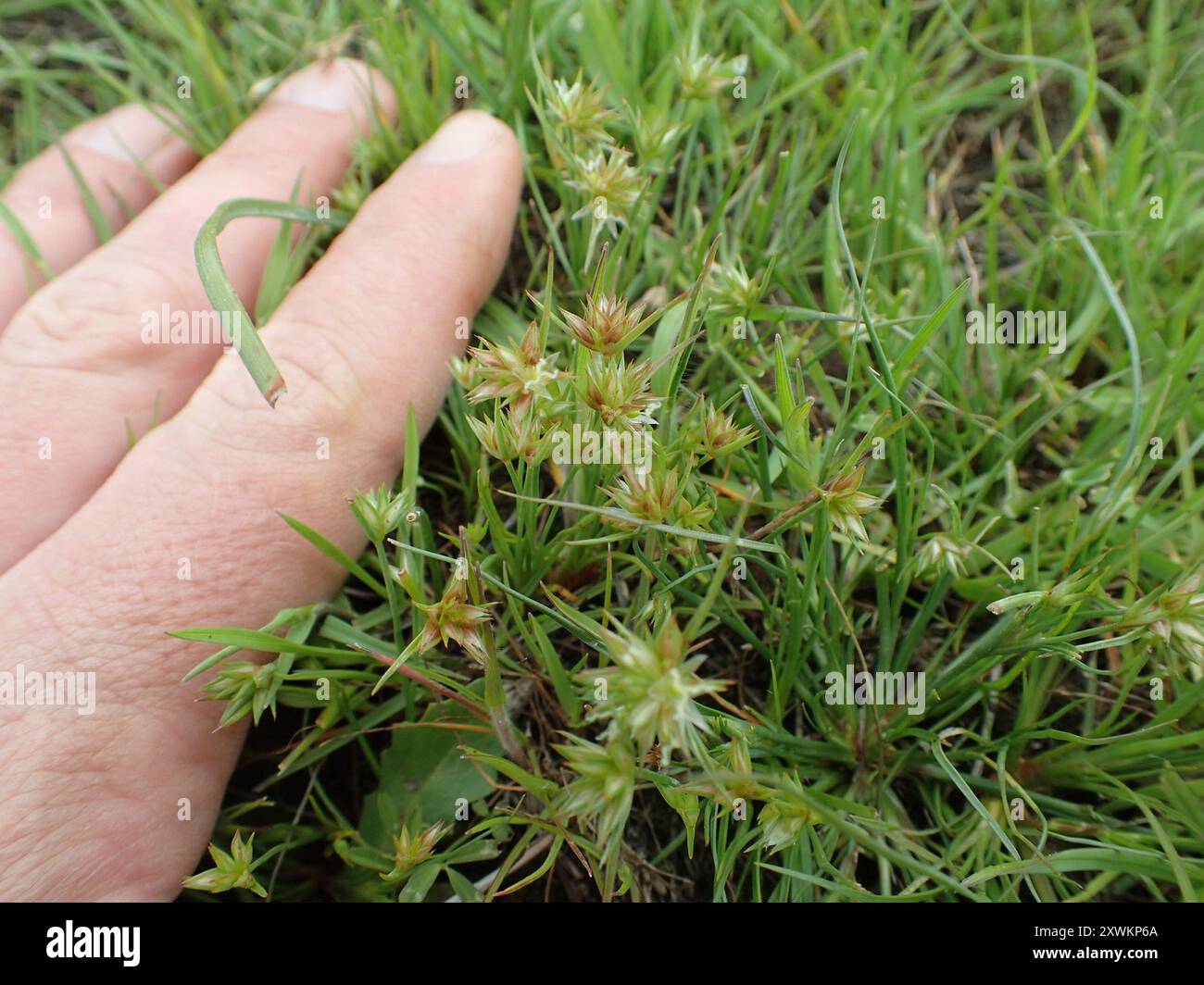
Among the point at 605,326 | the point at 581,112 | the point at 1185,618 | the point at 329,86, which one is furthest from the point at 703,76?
the point at 1185,618

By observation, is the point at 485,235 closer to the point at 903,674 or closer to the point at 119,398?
the point at 119,398

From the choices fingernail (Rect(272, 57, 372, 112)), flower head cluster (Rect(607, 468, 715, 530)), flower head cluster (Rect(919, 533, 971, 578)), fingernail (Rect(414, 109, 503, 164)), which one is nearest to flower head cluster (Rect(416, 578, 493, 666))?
flower head cluster (Rect(607, 468, 715, 530))

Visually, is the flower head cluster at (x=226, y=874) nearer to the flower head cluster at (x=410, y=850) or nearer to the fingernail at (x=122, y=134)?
the flower head cluster at (x=410, y=850)

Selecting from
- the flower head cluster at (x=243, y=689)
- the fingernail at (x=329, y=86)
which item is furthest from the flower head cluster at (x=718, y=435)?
the fingernail at (x=329, y=86)

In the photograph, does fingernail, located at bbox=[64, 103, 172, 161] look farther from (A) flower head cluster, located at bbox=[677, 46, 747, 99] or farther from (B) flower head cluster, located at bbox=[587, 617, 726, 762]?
(B) flower head cluster, located at bbox=[587, 617, 726, 762]

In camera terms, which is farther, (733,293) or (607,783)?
(733,293)

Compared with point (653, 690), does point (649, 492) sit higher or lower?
higher

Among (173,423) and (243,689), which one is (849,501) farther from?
(173,423)

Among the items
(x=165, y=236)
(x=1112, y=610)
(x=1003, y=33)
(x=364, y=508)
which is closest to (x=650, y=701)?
(x=364, y=508)
